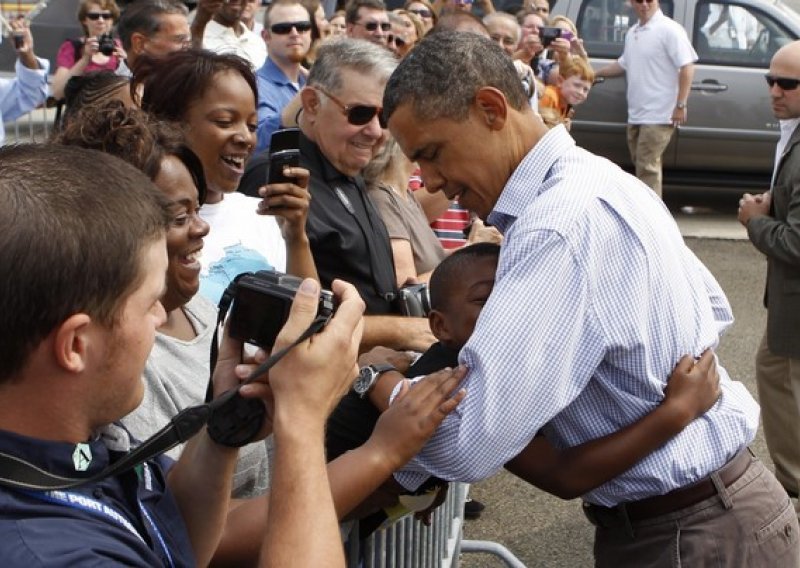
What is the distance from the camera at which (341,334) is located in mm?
1831

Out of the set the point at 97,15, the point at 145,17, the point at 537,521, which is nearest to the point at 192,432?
the point at 537,521

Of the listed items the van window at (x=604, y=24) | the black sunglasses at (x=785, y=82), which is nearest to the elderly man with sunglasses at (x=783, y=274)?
the black sunglasses at (x=785, y=82)

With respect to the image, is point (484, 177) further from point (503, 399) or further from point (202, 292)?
point (202, 292)

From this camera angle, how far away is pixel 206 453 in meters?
1.94

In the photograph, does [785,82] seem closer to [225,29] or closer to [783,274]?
[783,274]

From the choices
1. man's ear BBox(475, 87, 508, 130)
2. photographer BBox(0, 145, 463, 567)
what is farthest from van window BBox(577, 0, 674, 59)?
photographer BBox(0, 145, 463, 567)

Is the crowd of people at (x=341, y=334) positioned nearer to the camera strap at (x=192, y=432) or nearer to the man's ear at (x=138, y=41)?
the camera strap at (x=192, y=432)

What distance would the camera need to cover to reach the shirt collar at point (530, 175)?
8.43 ft

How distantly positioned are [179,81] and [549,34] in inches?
248

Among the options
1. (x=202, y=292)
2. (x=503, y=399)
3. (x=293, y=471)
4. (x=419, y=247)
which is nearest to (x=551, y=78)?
(x=419, y=247)

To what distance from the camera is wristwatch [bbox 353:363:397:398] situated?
2.57 meters

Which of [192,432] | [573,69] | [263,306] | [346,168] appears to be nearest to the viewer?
[192,432]

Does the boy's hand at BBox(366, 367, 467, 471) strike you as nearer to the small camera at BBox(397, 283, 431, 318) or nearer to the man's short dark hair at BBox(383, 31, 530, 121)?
the man's short dark hair at BBox(383, 31, 530, 121)

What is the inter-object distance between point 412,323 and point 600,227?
55.8 inches
